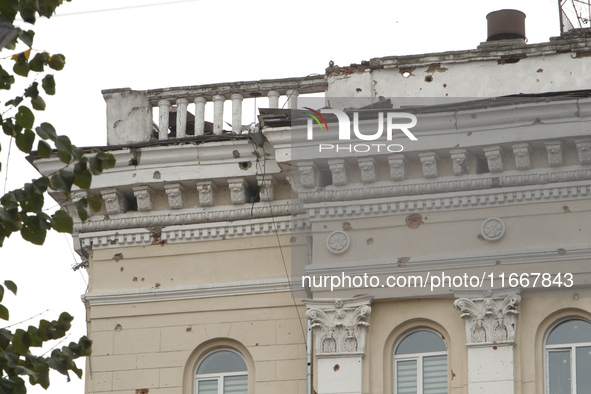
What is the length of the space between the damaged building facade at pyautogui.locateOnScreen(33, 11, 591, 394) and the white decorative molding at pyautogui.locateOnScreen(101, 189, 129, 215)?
0.9 inches

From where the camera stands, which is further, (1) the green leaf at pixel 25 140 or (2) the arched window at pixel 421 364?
(2) the arched window at pixel 421 364

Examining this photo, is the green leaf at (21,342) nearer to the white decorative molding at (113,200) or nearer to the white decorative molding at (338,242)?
the white decorative molding at (338,242)

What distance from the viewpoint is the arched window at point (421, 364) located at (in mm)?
13547

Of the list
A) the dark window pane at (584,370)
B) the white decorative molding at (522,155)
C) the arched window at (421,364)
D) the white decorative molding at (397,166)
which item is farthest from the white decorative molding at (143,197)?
the dark window pane at (584,370)

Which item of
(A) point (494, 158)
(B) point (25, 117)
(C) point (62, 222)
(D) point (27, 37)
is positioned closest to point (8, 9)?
(D) point (27, 37)

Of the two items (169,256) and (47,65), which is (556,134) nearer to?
(169,256)

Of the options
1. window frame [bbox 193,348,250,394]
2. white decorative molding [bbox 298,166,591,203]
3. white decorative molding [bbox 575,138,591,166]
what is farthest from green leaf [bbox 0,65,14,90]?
white decorative molding [bbox 575,138,591,166]

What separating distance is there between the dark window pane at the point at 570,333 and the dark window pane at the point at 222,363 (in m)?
3.20

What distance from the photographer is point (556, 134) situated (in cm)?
1344

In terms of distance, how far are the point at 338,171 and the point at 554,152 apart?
86.0 inches

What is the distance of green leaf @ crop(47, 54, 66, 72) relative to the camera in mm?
9672

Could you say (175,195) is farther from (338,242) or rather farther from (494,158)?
(494,158)

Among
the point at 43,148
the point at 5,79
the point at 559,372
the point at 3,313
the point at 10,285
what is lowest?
the point at 3,313

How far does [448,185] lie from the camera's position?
1382cm
